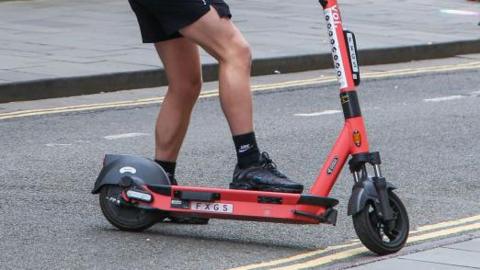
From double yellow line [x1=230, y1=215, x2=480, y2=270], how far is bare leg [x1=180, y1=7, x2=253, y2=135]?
2.07 ft

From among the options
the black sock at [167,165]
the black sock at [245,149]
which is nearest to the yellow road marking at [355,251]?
the black sock at [245,149]

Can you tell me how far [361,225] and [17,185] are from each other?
247 centimetres

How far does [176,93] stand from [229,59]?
53 cm

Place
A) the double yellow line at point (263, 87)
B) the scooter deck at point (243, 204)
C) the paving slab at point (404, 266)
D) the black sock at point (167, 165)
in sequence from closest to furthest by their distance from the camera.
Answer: the paving slab at point (404, 266) < the scooter deck at point (243, 204) < the black sock at point (167, 165) < the double yellow line at point (263, 87)

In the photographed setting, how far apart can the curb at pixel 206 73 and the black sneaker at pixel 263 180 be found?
Answer: 18.7ft

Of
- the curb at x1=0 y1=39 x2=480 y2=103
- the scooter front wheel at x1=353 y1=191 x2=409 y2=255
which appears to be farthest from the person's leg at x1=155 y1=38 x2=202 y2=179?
the curb at x1=0 y1=39 x2=480 y2=103

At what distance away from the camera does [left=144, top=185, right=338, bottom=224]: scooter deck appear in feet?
18.2

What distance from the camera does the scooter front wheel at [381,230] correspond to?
5.45 meters

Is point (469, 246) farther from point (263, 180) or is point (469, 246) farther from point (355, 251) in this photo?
point (263, 180)

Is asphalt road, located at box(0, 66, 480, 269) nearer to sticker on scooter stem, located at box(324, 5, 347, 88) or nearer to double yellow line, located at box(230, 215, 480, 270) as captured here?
double yellow line, located at box(230, 215, 480, 270)

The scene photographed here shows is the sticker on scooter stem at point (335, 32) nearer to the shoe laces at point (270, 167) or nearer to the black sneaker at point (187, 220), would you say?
the shoe laces at point (270, 167)

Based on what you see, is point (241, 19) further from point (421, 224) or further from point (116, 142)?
point (421, 224)

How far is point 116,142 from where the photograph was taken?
904 cm

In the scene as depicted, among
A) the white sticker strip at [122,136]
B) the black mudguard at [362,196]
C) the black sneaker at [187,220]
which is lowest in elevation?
the white sticker strip at [122,136]
